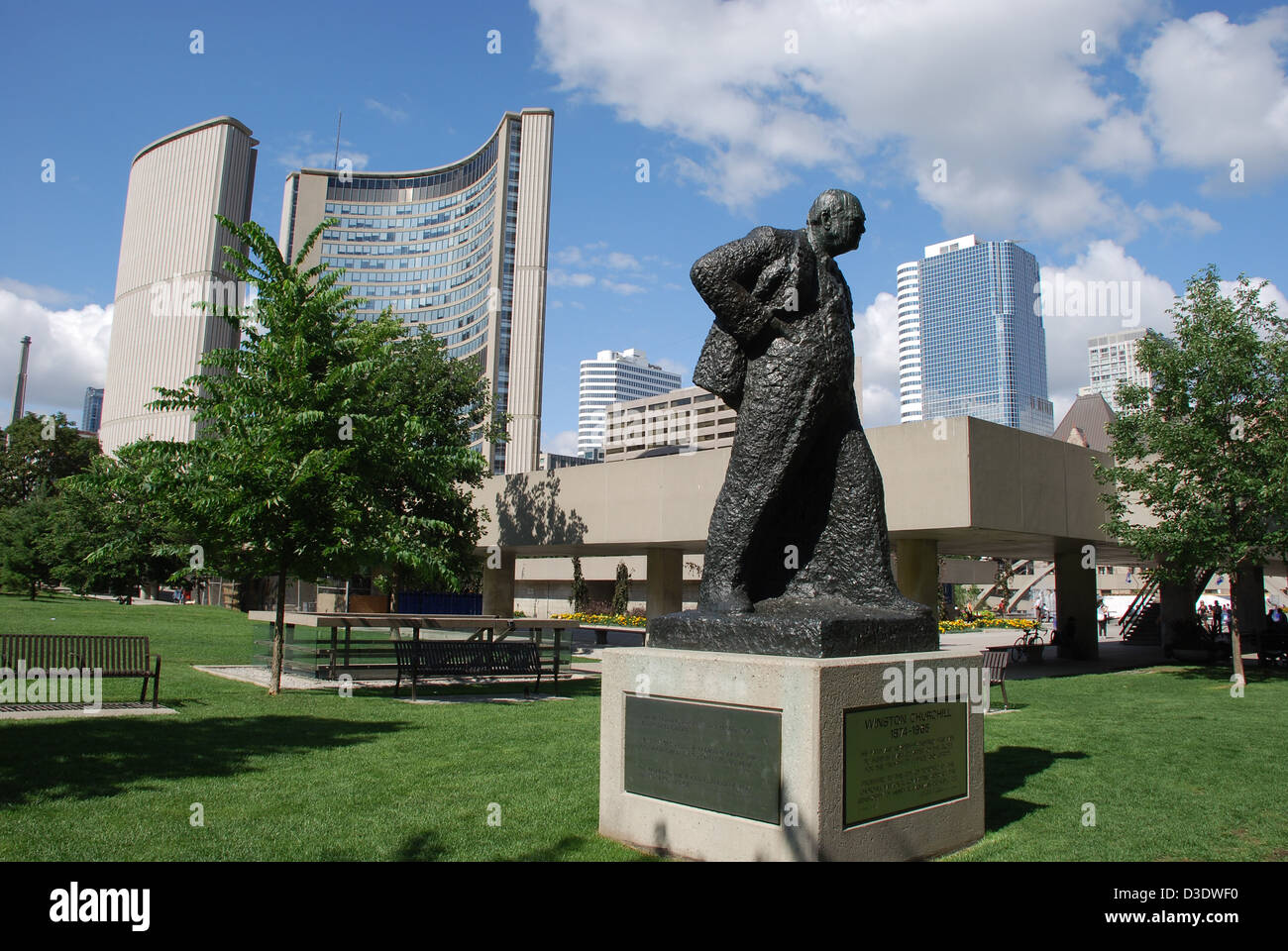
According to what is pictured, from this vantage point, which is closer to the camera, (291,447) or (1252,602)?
(291,447)

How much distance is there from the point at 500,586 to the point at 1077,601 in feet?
55.6

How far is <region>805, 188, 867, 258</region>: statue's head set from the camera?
236 inches

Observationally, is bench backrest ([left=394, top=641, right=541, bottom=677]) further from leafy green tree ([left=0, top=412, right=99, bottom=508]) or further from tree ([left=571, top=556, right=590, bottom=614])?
leafy green tree ([left=0, top=412, right=99, bottom=508])

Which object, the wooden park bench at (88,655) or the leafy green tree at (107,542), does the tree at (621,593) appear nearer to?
the leafy green tree at (107,542)

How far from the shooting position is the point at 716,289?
5.62 m

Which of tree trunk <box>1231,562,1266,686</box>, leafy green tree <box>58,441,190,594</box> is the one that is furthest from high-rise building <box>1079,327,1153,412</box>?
leafy green tree <box>58,441,190,594</box>

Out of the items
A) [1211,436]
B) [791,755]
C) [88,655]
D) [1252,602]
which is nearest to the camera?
[791,755]

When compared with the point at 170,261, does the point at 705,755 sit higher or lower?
lower

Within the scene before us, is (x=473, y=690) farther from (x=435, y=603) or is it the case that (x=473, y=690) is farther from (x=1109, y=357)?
(x=1109, y=357)

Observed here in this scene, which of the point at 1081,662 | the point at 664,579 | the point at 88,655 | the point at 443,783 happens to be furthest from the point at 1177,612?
the point at 88,655

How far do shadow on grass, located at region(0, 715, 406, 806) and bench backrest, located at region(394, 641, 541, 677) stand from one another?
285cm

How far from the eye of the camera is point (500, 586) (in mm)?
28047

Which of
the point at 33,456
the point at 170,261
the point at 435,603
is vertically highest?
the point at 170,261

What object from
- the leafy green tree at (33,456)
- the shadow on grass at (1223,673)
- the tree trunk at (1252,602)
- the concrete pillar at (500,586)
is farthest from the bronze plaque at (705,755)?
the leafy green tree at (33,456)
